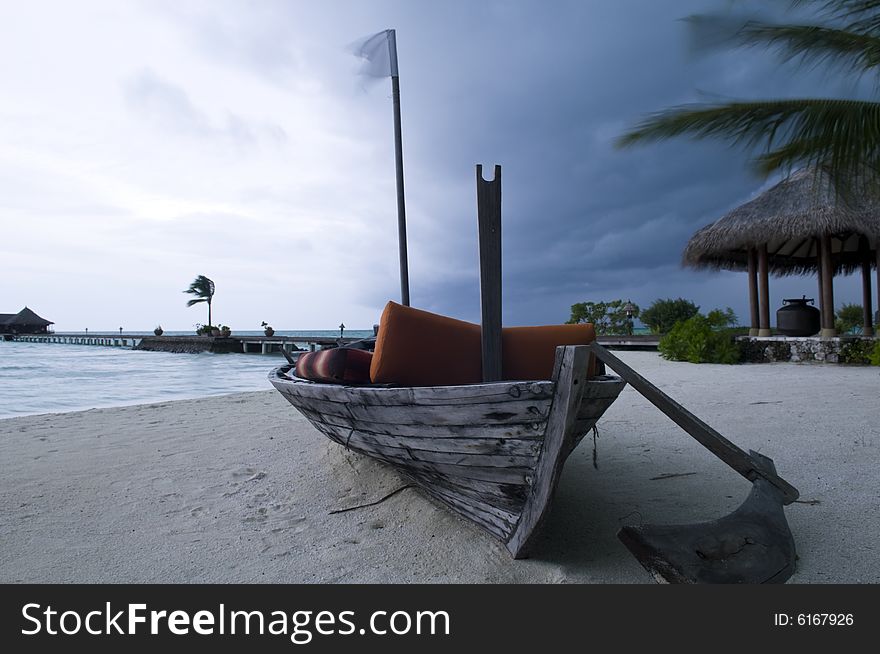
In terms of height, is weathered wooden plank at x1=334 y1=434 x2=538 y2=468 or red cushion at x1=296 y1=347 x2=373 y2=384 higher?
red cushion at x1=296 y1=347 x2=373 y2=384

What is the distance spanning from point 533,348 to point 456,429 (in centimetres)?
97

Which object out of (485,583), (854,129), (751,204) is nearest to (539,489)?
(485,583)

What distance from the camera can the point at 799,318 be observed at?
40.8 feet

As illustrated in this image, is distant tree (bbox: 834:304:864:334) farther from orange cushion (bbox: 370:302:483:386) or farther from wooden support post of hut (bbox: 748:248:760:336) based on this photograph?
orange cushion (bbox: 370:302:483:386)

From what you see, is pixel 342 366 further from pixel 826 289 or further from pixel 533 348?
pixel 826 289

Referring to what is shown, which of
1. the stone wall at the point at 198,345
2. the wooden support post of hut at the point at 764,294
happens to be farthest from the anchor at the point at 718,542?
the stone wall at the point at 198,345

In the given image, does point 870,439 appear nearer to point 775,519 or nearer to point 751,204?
point 775,519

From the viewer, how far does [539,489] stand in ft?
6.05

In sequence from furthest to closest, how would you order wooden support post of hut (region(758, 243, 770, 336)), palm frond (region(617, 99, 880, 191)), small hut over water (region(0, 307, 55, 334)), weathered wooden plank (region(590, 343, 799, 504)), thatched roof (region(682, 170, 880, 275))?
small hut over water (region(0, 307, 55, 334)) < wooden support post of hut (region(758, 243, 770, 336)) < thatched roof (region(682, 170, 880, 275)) < palm frond (region(617, 99, 880, 191)) < weathered wooden plank (region(590, 343, 799, 504))

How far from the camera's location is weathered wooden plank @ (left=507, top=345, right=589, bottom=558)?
5.38ft

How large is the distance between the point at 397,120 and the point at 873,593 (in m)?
5.47

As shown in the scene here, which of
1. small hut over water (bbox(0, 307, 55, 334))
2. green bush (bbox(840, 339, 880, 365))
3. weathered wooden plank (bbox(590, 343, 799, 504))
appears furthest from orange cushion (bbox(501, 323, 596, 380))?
small hut over water (bbox(0, 307, 55, 334))

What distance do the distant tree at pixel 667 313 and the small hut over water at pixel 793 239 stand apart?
20.5 ft

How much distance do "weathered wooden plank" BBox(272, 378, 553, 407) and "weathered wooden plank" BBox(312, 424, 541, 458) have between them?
0.17 m
